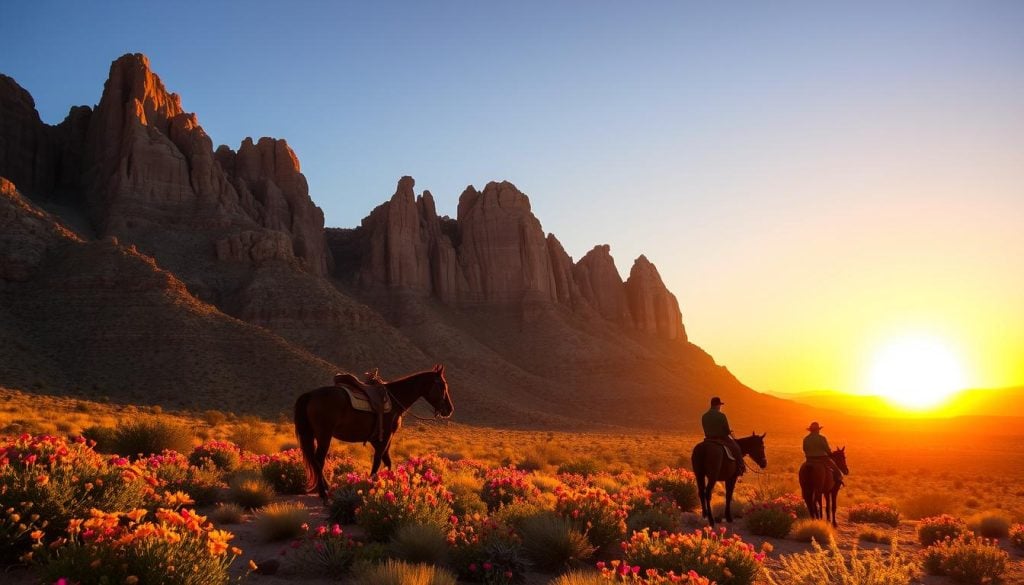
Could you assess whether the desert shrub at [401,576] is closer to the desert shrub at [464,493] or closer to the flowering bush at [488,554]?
the flowering bush at [488,554]

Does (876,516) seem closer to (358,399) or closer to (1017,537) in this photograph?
(1017,537)

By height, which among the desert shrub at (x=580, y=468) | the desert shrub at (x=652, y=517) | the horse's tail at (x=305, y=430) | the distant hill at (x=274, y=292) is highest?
the distant hill at (x=274, y=292)

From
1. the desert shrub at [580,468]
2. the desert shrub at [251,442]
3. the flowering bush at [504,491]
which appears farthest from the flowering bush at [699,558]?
the desert shrub at [251,442]

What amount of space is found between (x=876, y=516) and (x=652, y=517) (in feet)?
35.1

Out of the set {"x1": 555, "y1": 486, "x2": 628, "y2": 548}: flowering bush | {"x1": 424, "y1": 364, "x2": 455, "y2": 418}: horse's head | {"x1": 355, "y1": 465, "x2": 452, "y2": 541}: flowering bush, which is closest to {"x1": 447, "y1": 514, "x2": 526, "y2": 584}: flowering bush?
{"x1": 355, "y1": 465, "x2": 452, "y2": 541}: flowering bush

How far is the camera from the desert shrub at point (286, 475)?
1476cm

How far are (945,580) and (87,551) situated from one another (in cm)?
1450

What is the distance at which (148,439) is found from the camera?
1925cm

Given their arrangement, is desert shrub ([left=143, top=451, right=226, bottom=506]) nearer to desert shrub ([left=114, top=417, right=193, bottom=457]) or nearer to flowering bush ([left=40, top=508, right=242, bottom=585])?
desert shrub ([left=114, top=417, right=193, bottom=457])

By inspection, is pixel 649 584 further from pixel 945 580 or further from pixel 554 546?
pixel 945 580

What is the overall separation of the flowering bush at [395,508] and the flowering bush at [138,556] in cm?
374

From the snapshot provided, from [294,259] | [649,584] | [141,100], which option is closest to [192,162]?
→ [141,100]

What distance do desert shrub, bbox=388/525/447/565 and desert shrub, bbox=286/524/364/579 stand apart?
0.58 meters

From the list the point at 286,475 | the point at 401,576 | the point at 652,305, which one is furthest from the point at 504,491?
the point at 652,305
